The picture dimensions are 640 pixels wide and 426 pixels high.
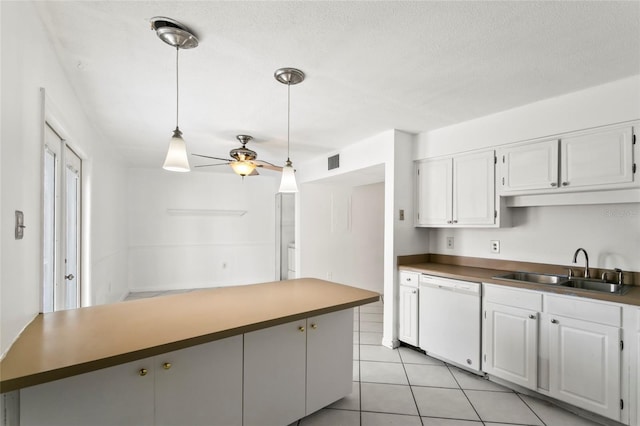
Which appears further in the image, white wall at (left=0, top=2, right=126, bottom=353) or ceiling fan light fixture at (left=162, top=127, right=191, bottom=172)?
ceiling fan light fixture at (left=162, top=127, right=191, bottom=172)

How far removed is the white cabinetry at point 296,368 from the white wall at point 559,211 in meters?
1.93

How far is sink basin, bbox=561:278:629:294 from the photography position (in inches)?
89.9

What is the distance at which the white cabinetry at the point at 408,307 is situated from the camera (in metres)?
3.26

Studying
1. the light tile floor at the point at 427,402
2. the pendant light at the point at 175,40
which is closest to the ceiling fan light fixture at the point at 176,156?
the pendant light at the point at 175,40

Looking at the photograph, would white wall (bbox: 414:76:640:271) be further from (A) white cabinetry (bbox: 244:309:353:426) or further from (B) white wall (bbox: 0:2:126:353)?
(B) white wall (bbox: 0:2:126:353)

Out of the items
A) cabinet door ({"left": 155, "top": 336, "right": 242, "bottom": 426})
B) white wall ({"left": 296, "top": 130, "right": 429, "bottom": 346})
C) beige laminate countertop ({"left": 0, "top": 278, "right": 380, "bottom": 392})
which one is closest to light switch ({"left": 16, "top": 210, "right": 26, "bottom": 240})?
beige laminate countertop ({"left": 0, "top": 278, "right": 380, "bottom": 392})

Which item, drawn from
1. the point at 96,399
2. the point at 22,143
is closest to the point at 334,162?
the point at 22,143

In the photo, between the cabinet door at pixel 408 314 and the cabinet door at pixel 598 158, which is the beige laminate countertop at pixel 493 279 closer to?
the cabinet door at pixel 408 314

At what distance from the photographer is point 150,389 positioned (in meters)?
1.48

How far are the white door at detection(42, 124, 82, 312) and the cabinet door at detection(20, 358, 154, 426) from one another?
1.10 meters

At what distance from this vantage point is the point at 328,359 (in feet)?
7.26

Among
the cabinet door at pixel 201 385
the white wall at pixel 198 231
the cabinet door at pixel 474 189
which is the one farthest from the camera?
the white wall at pixel 198 231

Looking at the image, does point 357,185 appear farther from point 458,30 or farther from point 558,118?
point 458,30

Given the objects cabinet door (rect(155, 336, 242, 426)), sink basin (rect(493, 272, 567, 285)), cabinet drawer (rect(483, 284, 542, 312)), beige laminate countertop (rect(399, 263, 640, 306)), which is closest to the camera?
cabinet door (rect(155, 336, 242, 426))
